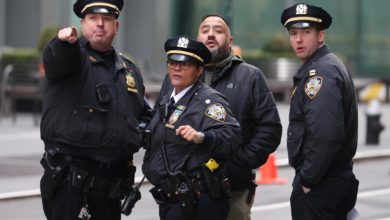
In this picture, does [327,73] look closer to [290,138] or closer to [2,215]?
[290,138]

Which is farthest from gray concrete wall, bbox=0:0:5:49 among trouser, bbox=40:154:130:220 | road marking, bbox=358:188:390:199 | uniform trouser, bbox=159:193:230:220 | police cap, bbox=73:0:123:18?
uniform trouser, bbox=159:193:230:220

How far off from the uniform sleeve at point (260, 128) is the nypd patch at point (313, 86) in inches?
32.9

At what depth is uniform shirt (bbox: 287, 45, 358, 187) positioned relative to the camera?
6262 millimetres

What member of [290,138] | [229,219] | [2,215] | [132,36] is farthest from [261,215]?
[132,36]

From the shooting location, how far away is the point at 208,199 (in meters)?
6.35

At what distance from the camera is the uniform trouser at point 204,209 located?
20.7 feet

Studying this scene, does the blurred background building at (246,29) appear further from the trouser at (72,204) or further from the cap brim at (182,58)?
the cap brim at (182,58)

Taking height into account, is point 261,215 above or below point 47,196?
below

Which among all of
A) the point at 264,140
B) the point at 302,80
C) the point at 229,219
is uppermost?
the point at 302,80

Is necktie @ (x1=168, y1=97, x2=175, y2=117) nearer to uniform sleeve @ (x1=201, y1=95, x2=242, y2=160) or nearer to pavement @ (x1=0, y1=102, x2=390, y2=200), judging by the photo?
uniform sleeve @ (x1=201, y1=95, x2=242, y2=160)

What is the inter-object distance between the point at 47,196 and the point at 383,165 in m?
10.9

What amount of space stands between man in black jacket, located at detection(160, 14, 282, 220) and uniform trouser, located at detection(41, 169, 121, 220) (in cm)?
92

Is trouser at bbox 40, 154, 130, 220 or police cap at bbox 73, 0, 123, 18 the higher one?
police cap at bbox 73, 0, 123, 18

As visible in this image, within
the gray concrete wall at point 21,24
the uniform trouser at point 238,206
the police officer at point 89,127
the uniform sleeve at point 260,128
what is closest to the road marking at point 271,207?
the uniform trouser at point 238,206
